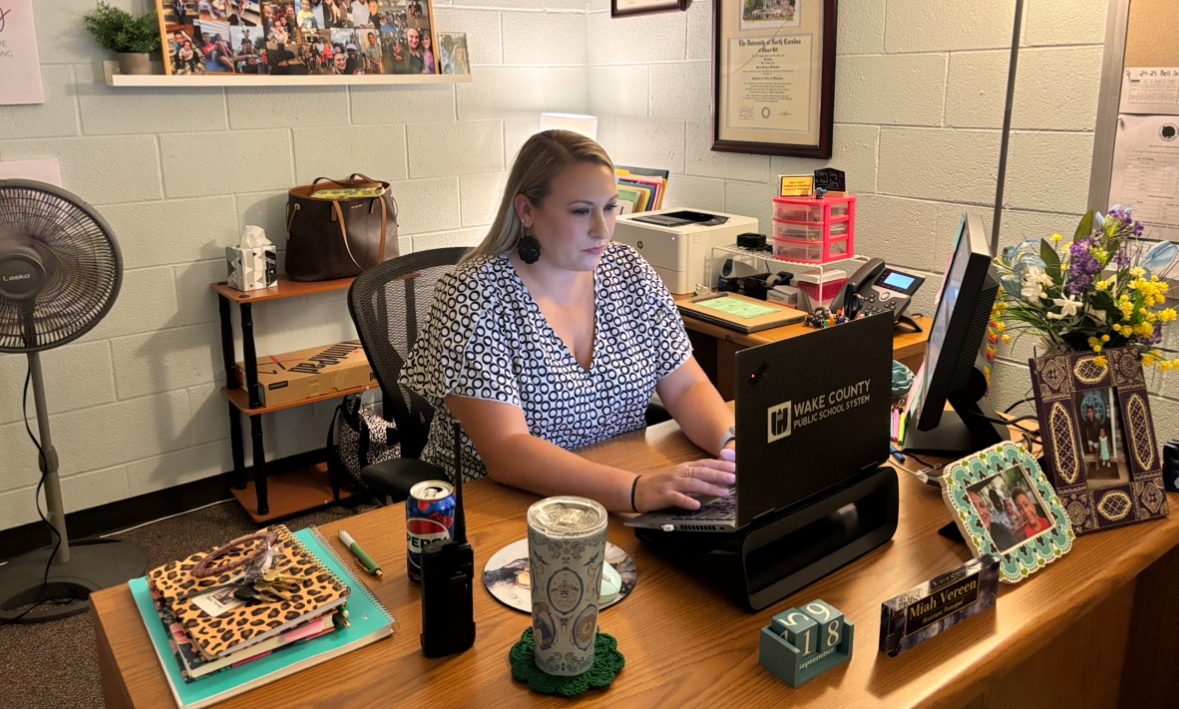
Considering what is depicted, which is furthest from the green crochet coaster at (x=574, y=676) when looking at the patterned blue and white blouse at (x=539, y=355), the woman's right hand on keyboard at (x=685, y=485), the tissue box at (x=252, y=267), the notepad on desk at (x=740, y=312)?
the tissue box at (x=252, y=267)

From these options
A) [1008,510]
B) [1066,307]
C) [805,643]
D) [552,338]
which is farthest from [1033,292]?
[552,338]

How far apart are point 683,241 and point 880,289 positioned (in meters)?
0.62

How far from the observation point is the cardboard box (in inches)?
119

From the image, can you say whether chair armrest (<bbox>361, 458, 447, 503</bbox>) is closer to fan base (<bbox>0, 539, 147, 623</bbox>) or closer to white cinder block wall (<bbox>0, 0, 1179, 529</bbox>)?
fan base (<bbox>0, 539, 147, 623</bbox>)

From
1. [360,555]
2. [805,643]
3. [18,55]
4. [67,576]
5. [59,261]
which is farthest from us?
[67,576]

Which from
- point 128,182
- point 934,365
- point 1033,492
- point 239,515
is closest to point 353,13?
point 128,182

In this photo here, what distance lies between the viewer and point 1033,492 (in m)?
1.36

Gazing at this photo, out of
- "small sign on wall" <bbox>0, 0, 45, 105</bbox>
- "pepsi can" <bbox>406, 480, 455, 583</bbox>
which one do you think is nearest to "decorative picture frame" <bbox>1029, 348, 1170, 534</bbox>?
"pepsi can" <bbox>406, 480, 455, 583</bbox>

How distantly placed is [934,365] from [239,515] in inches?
98.2

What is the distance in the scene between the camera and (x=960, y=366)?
1.49 meters

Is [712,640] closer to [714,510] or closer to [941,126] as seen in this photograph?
[714,510]

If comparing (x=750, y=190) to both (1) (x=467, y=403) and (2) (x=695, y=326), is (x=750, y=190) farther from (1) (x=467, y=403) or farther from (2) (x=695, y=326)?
(1) (x=467, y=403)

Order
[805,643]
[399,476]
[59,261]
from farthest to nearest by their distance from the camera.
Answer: [59,261] → [399,476] → [805,643]

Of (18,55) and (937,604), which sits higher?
(18,55)
